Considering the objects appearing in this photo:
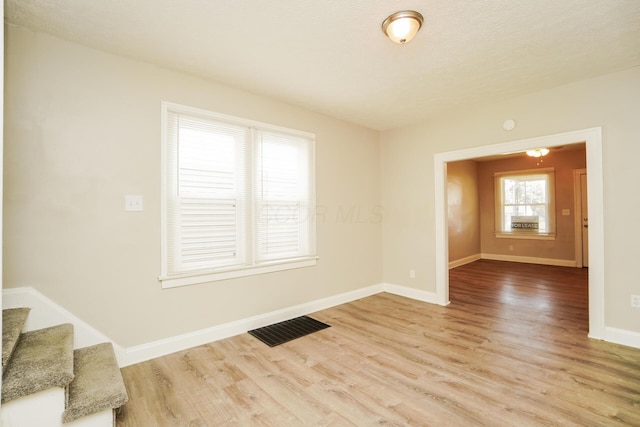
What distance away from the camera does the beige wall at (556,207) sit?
644 cm

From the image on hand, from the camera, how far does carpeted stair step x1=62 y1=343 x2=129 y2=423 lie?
1615 millimetres

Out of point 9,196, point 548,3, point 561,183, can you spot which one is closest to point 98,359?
point 9,196

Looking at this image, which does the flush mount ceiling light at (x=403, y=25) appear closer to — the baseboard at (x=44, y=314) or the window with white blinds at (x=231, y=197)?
the window with white blinds at (x=231, y=197)

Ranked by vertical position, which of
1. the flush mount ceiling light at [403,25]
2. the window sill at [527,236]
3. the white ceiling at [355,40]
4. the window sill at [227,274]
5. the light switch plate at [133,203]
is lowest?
the window sill at [227,274]

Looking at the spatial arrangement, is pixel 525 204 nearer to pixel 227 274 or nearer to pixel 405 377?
pixel 405 377

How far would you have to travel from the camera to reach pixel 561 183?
6.55 m

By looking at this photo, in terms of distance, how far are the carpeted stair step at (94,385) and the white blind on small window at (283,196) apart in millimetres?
1586

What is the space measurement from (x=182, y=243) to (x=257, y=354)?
49.8 inches

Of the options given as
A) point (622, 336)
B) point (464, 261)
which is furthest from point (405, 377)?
point (464, 261)

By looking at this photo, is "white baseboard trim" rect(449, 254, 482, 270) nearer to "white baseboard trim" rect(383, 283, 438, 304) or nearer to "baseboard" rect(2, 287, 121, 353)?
"white baseboard trim" rect(383, 283, 438, 304)

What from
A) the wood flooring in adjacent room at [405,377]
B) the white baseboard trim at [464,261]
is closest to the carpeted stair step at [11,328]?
the wood flooring in adjacent room at [405,377]

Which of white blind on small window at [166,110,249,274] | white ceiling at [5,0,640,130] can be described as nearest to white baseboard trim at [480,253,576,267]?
white ceiling at [5,0,640,130]

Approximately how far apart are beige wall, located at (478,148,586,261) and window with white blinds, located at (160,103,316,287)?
5962 millimetres

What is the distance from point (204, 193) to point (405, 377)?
245 cm
